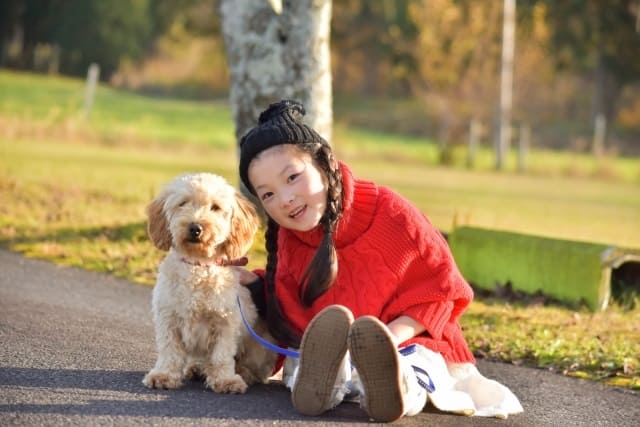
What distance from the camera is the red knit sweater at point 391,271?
4.88 m

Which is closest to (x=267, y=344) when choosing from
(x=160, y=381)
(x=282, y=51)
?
(x=160, y=381)

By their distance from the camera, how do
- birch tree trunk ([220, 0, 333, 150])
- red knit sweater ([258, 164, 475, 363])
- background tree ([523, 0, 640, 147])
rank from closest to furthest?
red knit sweater ([258, 164, 475, 363]) → birch tree trunk ([220, 0, 333, 150]) → background tree ([523, 0, 640, 147])

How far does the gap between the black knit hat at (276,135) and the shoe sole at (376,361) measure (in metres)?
1.03

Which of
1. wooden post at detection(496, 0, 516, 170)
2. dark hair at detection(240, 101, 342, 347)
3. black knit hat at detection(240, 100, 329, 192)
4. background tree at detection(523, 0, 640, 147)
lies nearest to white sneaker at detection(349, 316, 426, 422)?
dark hair at detection(240, 101, 342, 347)

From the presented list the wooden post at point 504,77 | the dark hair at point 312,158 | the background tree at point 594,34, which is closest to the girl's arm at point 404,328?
the dark hair at point 312,158

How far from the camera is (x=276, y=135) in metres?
4.79

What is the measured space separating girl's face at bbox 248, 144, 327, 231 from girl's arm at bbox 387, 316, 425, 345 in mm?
601

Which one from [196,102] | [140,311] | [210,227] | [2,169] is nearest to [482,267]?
[140,311]

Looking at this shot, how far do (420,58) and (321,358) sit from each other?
33.0 m

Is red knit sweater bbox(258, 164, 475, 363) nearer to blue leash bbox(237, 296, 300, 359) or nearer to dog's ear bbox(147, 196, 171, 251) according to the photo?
blue leash bbox(237, 296, 300, 359)

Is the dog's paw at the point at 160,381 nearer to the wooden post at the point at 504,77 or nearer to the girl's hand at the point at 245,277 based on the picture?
the girl's hand at the point at 245,277

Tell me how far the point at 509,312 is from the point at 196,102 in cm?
4504

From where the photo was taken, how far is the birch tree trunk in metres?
9.00

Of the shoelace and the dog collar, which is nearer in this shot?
the shoelace
